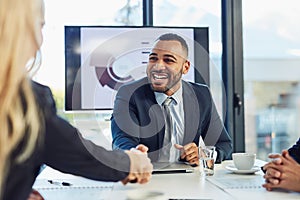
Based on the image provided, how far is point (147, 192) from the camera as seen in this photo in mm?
1355

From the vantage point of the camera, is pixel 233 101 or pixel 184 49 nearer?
pixel 184 49

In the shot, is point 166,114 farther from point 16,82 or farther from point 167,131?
point 16,82

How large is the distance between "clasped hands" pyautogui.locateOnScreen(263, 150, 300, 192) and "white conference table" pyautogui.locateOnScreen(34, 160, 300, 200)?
0.03 m

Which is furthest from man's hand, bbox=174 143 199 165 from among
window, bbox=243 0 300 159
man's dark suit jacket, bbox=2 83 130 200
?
window, bbox=243 0 300 159

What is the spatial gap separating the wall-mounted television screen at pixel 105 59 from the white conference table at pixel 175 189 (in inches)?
63.5

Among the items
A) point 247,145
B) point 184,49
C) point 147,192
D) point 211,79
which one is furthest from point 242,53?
point 147,192

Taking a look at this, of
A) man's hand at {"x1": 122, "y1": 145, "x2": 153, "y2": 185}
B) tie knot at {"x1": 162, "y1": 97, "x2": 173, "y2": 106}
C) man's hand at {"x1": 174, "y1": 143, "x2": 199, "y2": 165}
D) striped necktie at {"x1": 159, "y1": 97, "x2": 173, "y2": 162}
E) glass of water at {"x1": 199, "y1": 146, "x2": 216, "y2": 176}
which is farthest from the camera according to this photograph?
tie knot at {"x1": 162, "y1": 97, "x2": 173, "y2": 106}

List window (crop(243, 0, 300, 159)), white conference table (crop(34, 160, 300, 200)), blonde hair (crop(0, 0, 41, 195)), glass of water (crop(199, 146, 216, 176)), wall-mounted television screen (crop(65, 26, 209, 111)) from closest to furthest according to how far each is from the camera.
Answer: blonde hair (crop(0, 0, 41, 195)) → white conference table (crop(34, 160, 300, 200)) → glass of water (crop(199, 146, 216, 176)) → wall-mounted television screen (crop(65, 26, 209, 111)) → window (crop(243, 0, 300, 159))

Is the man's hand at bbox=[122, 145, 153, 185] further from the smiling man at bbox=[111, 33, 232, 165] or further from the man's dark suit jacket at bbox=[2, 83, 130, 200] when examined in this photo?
the smiling man at bbox=[111, 33, 232, 165]

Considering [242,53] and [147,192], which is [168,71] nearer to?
[147,192]

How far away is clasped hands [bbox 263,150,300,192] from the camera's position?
1.41 m

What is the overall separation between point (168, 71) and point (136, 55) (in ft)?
3.52

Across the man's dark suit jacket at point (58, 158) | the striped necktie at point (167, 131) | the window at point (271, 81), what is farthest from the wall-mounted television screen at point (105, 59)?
the man's dark suit jacket at point (58, 158)

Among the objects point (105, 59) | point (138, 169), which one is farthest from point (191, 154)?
point (105, 59)
